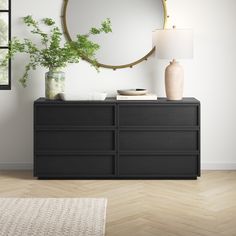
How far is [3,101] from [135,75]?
4.20 ft

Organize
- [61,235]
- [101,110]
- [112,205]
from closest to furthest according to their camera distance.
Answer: [61,235] → [112,205] → [101,110]

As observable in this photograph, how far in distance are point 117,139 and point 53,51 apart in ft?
3.21

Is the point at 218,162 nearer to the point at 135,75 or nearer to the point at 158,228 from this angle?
the point at 135,75

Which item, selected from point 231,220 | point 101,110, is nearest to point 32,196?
point 101,110

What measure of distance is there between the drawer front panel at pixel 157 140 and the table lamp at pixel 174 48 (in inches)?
→ 16.1

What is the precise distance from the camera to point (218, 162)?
6207mm

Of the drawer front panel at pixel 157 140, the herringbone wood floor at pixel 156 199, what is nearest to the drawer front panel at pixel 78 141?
the drawer front panel at pixel 157 140

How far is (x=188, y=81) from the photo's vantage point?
20.1ft

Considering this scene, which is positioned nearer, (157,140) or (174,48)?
(174,48)

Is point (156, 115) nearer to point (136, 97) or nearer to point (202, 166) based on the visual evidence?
point (136, 97)

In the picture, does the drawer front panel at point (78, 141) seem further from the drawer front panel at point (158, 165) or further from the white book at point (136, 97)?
the white book at point (136, 97)

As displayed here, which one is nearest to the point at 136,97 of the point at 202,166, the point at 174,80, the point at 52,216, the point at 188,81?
the point at 174,80

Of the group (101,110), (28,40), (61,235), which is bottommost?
(61,235)

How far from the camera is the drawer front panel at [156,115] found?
567 cm
